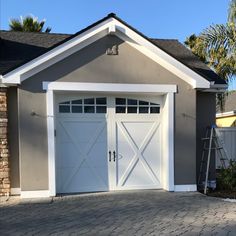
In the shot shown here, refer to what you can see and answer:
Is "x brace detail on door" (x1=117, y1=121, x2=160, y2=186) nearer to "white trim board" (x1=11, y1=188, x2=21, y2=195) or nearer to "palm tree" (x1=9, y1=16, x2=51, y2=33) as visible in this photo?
"white trim board" (x1=11, y1=188, x2=21, y2=195)

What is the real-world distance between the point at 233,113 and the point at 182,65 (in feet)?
38.4

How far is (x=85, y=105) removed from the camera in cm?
980

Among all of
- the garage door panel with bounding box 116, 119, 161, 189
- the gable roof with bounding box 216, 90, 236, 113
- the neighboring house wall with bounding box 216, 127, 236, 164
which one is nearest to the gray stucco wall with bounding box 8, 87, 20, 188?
the garage door panel with bounding box 116, 119, 161, 189

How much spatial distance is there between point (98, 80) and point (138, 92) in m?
1.18

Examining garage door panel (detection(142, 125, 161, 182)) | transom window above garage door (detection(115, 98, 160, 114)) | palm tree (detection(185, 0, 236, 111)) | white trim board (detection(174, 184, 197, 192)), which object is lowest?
white trim board (detection(174, 184, 197, 192))

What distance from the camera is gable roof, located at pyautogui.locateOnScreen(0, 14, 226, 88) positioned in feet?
32.2

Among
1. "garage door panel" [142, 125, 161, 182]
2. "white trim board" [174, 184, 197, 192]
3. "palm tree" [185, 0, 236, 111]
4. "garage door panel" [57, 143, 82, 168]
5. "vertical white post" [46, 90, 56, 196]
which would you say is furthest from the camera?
"palm tree" [185, 0, 236, 111]

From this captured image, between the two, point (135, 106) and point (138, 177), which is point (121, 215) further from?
point (135, 106)

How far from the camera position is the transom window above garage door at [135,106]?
10000mm

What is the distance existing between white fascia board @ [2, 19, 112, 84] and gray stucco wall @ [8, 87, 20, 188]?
75 cm

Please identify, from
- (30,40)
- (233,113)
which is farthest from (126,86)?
(233,113)

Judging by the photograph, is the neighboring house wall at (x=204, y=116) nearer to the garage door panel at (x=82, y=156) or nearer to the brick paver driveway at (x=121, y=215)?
the brick paver driveway at (x=121, y=215)

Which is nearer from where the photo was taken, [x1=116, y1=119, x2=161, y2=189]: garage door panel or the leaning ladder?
[x1=116, y1=119, x2=161, y2=189]: garage door panel

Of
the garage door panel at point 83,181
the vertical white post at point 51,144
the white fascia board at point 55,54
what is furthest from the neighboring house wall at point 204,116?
the vertical white post at point 51,144
